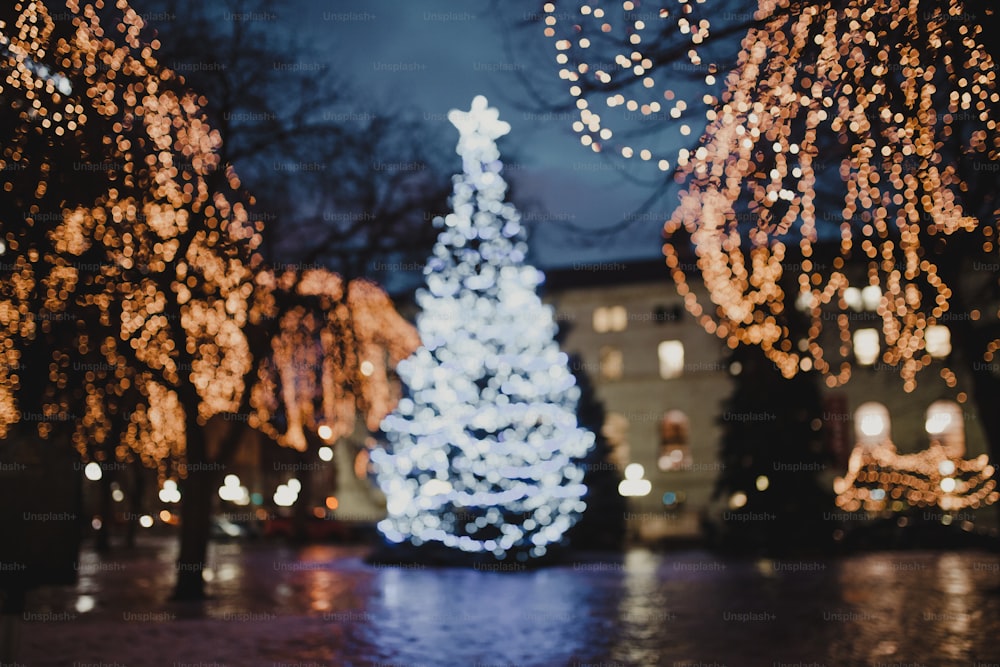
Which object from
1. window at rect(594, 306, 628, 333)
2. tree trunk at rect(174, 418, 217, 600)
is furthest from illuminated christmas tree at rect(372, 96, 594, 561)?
window at rect(594, 306, 628, 333)

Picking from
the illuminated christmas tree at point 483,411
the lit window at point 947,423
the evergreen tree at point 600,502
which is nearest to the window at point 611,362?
the lit window at point 947,423

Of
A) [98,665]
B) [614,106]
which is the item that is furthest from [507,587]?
[614,106]

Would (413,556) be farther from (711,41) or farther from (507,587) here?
(711,41)

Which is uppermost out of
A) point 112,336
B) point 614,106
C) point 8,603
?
point 614,106

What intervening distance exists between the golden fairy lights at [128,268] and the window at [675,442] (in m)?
39.2

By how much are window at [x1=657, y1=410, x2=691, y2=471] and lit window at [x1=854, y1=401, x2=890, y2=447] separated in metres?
9.56

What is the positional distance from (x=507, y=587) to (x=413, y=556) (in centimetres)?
780

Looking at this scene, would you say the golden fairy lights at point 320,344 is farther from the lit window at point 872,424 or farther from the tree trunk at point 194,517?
the lit window at point 872,424

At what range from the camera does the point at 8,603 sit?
18.4ft

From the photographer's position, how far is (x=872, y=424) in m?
57.5

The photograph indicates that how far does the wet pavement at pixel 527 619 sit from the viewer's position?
40.1 feet

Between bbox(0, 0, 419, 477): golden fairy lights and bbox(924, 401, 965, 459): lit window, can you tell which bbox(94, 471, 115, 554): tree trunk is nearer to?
bbox(0, 0, 419, 477): golden fairy lights

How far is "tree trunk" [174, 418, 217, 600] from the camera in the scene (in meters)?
19.2

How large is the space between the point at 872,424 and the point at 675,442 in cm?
1118
